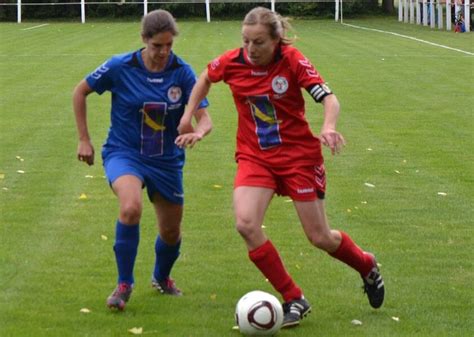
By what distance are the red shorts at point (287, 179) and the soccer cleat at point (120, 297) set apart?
1.01 m

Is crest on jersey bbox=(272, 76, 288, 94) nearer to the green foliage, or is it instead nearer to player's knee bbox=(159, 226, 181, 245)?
player's knee bbox=(159, 226, 181, 245)

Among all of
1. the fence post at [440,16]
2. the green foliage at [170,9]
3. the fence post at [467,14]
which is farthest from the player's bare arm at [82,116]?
the green foliage at [170,9]

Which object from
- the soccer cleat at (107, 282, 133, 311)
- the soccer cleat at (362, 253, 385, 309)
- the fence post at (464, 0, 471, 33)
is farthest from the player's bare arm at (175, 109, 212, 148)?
the fence post at (464, 0, 471, 33)

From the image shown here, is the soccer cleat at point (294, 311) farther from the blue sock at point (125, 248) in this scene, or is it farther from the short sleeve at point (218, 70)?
the short sleeve at point (218, 70)

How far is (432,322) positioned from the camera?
24.4ft

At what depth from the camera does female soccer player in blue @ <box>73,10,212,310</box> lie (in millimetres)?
7625

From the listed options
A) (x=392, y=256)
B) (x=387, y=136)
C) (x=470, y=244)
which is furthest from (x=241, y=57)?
(x=387, y=136)

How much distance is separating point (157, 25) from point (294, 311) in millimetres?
1987

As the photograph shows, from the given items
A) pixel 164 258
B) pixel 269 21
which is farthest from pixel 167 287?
pixel 269 21

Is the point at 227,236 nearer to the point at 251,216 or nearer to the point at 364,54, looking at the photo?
the point at 251,216

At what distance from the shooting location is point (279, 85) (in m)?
7.35

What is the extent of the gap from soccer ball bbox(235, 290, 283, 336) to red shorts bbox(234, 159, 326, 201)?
698mm

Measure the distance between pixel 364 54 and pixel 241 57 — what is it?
2711 cm

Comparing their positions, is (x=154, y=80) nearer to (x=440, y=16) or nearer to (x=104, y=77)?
(x=104, y=77)
